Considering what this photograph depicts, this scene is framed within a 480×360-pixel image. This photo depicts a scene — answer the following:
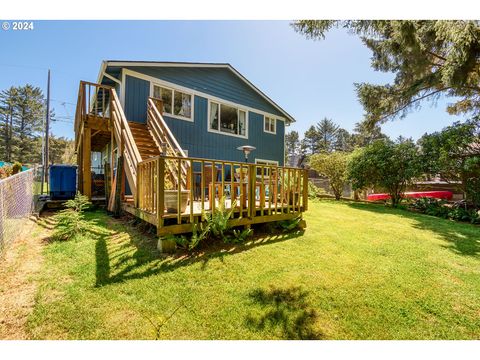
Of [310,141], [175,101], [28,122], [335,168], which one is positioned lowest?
[335,168]

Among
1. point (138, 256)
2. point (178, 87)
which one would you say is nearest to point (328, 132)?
point (178, 87)

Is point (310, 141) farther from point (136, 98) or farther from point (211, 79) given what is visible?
point (136, 98)

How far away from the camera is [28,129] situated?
84.4 ft

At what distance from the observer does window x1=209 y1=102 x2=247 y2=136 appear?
981cm

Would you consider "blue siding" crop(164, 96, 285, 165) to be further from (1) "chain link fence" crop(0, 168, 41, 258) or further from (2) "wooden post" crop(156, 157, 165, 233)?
(2) "wooden post" crop(156, 157, 165, 233)

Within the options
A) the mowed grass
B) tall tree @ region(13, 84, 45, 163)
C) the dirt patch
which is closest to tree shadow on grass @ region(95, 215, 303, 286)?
the mowed grass

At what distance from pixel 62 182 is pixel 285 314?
7.50 meters

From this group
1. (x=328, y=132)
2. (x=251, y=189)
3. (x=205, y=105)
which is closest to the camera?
(x=251, y=189)

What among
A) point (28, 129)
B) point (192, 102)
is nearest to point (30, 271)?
point (192, 102)

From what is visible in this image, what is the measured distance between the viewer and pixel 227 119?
10.4m
